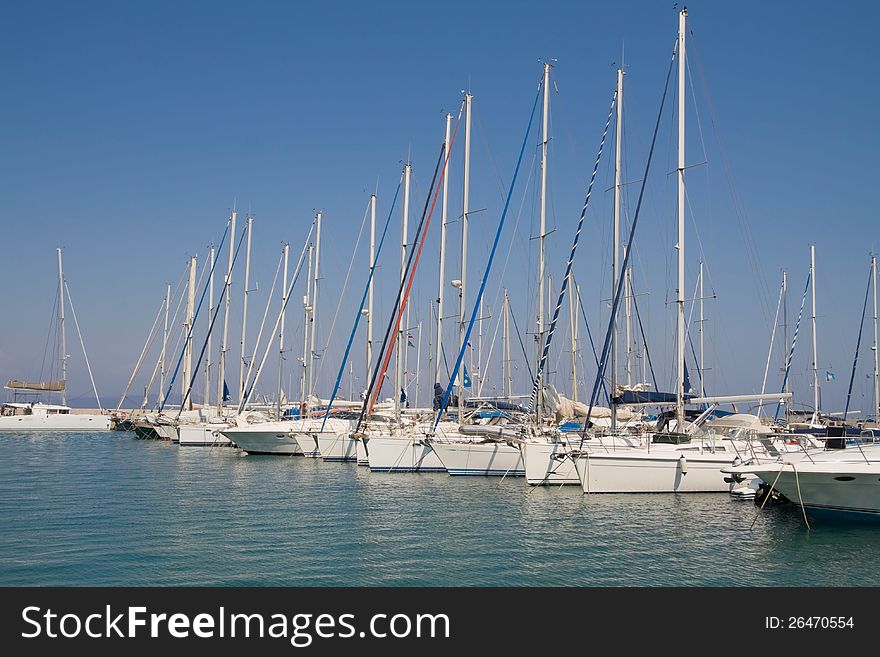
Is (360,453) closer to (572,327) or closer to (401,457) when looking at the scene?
(401,457)

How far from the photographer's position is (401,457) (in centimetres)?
3925

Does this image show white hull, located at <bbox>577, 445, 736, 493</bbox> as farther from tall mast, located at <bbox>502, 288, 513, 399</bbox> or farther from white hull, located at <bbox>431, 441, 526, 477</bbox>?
tall mast, located at <bbox>502, 288, 513, 399</bbox>

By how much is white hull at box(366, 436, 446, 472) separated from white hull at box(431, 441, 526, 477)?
236cm

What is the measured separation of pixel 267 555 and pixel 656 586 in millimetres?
9322

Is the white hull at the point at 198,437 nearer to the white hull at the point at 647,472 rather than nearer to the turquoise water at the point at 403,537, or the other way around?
the turquoise water at the point at 403,537

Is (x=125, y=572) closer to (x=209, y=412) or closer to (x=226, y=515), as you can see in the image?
(x=226, y=515)

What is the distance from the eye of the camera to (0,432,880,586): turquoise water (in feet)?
59.7

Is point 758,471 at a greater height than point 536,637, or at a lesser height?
greater

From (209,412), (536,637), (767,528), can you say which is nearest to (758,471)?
(767,528)

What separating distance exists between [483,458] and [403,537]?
13997 millimetres

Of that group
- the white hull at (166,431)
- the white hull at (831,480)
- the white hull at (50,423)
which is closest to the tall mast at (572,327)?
the white hull at (831,480)

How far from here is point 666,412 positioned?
3581cm

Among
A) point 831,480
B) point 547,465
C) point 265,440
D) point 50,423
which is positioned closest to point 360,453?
point 265,440

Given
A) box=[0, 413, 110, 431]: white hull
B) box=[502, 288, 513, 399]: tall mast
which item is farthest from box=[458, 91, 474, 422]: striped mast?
box=[0, 413, 110, 431]: white hull
